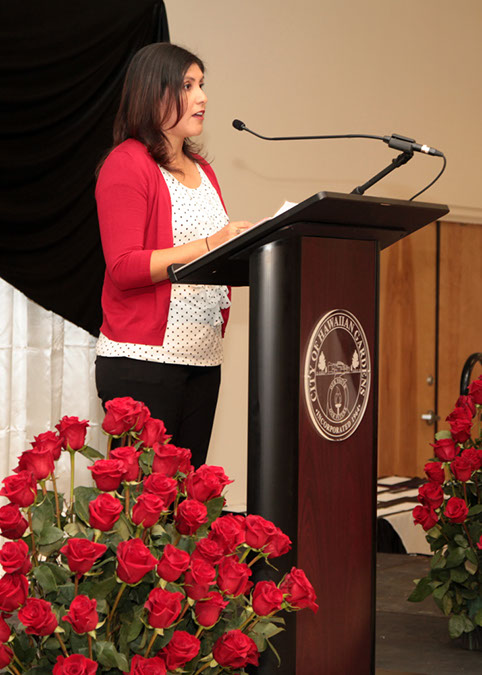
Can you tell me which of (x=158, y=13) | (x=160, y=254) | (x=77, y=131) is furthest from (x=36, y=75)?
(x=160, y=254)

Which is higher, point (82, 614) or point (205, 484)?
point (205, 484)

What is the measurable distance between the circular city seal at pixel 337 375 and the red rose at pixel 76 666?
0.56 m

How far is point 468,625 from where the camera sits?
2.12 meters

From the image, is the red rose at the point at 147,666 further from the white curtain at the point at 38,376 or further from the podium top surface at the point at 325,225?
the white curtain at the point at 38,376

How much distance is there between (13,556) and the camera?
1.19 metres

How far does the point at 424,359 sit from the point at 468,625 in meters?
3.00

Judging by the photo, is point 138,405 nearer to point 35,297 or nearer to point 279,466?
point 279,466

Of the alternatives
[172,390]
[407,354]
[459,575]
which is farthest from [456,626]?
[407,354]

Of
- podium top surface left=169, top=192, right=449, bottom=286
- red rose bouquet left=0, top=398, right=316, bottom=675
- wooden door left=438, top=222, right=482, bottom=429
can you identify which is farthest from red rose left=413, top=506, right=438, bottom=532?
wooden door left=438, top=222, right=482, bottom=429

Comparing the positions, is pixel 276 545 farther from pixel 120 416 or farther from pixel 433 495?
pixel 433 495

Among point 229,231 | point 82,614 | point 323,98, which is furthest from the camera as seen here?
point 323,98

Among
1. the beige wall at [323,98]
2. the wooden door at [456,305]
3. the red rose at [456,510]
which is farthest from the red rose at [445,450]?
the wooden door at [456,305]

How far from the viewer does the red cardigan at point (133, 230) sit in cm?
194

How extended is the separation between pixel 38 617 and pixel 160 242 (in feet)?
3.41
